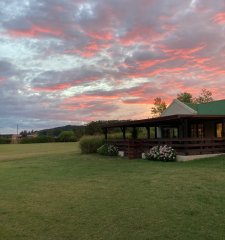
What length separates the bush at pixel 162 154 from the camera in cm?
1802

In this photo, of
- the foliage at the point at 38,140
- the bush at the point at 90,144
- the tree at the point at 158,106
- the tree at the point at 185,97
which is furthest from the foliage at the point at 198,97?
the bush at the point at 90,144

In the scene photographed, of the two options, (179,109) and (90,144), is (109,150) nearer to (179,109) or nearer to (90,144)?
(90,144)

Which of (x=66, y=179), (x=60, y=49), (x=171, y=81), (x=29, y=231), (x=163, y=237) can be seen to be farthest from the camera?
(x=171, y=81)

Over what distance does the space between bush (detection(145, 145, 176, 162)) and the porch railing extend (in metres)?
0.47

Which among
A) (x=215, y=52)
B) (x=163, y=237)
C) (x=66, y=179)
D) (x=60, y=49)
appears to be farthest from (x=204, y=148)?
(x=163, y=237)

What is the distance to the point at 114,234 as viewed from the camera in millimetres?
6035

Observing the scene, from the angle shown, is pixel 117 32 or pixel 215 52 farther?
pixel 215 52

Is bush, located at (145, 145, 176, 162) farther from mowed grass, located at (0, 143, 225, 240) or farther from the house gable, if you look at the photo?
the house gable

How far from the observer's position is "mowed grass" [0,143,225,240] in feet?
20.2

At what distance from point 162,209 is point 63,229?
7.73ft

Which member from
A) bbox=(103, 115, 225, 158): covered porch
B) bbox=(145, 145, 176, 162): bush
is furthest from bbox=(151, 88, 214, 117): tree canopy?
bbox=(145, 145, 176, 162): bush

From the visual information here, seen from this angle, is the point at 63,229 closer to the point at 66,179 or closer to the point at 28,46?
the point at 66,179

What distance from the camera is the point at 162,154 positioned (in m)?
18.3

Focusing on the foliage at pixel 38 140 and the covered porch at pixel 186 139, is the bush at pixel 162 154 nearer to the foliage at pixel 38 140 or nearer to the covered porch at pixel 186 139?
the covered porch at pixel 186 139
